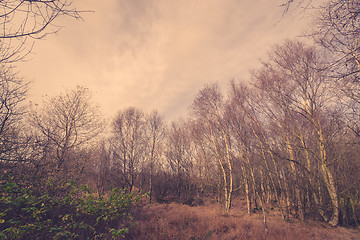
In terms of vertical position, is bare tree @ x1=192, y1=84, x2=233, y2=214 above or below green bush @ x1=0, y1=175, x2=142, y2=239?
above

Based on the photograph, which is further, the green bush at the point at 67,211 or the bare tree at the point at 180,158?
the bare tree at the point at 180,158

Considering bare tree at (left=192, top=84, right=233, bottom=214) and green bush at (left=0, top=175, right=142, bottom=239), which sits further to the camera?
bare tree at (left=192, top=84, right=233, bottom=214)

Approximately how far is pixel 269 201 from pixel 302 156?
852 cm

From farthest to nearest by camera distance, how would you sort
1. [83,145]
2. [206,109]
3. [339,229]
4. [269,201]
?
[269,201]
[206,109]
[83,145]
[339,229]

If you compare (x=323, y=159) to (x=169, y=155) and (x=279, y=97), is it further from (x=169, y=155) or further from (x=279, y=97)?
(x=169, y=155)

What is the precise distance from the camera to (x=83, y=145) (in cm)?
1217

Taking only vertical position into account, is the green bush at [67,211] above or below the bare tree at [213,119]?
below

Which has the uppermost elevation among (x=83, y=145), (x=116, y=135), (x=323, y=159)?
(x=116, y=135)

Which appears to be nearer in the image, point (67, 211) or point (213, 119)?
point (67, 211)

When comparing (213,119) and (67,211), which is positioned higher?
(213,119)

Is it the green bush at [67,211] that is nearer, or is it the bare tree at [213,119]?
the green bush at [67,211]

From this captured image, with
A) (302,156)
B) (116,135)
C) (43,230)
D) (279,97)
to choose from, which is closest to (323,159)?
(302,156)

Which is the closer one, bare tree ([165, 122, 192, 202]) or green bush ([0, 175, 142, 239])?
green bush ([0, 175, 142, 239])

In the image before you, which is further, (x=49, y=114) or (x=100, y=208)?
(x=49, y=114)
